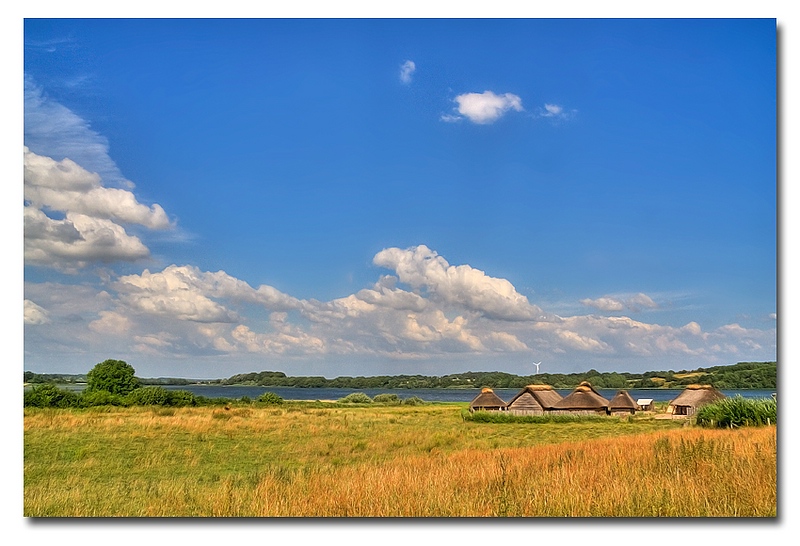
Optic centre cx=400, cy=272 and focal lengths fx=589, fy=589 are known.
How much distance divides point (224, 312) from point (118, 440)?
175 centimetres

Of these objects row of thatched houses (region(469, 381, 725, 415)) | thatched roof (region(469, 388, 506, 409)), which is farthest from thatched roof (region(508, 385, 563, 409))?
thatched roof (region(469, 388, 506, 409))

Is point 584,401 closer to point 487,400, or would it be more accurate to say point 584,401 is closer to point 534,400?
point 534,400

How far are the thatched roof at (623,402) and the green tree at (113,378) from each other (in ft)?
16.1

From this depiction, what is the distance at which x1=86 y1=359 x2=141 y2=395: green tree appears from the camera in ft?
19.1

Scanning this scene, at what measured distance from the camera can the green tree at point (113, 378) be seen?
5832 millimetres

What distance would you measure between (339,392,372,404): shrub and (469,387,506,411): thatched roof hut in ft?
3.65

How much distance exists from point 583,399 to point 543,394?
17.1 inches

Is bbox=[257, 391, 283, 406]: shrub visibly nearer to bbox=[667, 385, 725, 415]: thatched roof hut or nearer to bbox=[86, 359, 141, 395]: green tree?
bbox=[86, 359, 141, 395]: green tree

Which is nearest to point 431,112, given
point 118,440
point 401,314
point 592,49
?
point 592,49

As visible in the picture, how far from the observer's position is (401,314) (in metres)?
6.04

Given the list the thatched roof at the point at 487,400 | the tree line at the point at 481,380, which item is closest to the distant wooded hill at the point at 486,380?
the tree line at the point at 481,380

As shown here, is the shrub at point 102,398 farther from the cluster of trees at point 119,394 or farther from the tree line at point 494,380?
the tree line at point 494,380

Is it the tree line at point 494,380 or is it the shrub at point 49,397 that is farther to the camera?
the tree line at point 494,380
